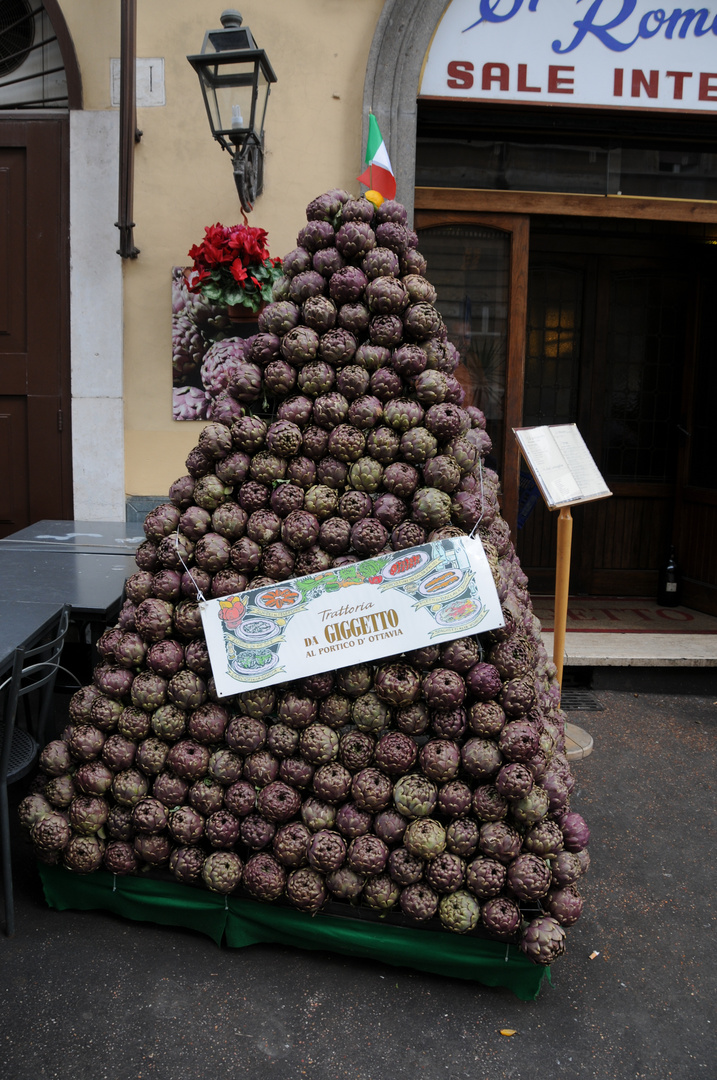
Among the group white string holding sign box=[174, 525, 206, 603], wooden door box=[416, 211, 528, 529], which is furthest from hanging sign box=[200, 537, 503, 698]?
wooden door box=[416, 211, 528, 529]

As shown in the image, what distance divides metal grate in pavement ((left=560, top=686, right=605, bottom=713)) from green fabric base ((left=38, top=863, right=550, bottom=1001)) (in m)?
2.49

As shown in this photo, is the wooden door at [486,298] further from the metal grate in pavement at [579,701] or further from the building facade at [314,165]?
the metal grate in pavement at [579,701]

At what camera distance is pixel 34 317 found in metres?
5.13

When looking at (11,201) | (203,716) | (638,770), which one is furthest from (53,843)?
(11,201)

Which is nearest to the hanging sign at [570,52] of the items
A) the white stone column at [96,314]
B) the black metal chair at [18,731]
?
the white stone column at [96,314]

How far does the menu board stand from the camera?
3.54 m

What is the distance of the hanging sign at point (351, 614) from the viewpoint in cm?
238

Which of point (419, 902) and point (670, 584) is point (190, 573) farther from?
point (670, 584)

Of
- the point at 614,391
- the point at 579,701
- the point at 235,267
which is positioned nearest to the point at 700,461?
the point at 614,391

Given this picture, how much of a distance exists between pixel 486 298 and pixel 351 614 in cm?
336

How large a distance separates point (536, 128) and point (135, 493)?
355cm

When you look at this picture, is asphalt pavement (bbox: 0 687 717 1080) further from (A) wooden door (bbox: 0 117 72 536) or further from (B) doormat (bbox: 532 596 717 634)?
(A) wooden door (bbox: 0 117 72 536)

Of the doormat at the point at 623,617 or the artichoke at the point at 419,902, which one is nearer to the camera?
the artichoke at the point at 419,902

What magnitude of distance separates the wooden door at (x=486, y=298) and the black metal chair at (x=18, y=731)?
129 inches
